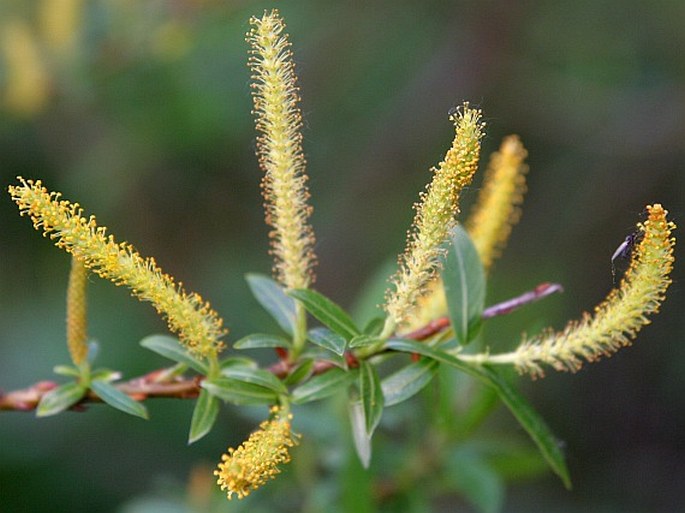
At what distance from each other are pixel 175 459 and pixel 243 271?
1035 millimetres

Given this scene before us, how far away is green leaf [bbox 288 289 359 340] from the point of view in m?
1.51

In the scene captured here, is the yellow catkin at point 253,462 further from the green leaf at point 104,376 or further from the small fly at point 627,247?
the small fly at point 627,247

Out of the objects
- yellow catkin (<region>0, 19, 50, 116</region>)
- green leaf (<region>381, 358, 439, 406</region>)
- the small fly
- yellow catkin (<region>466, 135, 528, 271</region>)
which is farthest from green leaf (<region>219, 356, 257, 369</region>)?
yellow catkin (<region>0, 19, 50, 116</region>)

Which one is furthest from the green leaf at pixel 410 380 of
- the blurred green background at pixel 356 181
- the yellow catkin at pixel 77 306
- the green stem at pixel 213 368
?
the blurred green background at pixel 356 181

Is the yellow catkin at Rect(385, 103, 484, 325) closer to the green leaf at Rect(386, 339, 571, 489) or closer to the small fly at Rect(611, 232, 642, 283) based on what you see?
the green leaf at Rect(386, 339, 571, 489)

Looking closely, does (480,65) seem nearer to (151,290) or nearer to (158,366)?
(158,366)

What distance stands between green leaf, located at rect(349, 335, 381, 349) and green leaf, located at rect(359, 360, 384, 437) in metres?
0.08

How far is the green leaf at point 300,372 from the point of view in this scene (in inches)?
63.3

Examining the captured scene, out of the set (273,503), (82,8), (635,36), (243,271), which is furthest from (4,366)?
(635,36)

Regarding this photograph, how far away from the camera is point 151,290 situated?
1421mm

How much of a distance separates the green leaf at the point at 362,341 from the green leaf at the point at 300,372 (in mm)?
157

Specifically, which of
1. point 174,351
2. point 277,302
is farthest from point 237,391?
point 277,302

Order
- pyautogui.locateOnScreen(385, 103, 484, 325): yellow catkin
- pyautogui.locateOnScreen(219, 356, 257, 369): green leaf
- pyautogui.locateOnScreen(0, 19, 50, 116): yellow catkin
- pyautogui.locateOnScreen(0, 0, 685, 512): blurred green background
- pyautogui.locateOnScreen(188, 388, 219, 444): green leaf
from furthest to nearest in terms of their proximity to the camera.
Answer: pyautogui.locateOnScreen(0, 0, 685, 512): blurred green background < pyautogui.locateOnScreen(0, 19, 50, 116): yellow catkin < pyautogui.locateOnScreen(219, 356, 257, 369): green leaf < pyautogui.locateOnScreen(188, 388, 219, 444): green leaf < pyautogui.locateOnScreen(385, 103, 484, 325): yellow catkin

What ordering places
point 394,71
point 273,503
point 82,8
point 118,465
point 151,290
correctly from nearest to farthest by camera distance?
point 151,290 < point 273,503 < point 82,8 < point 118,465 < point 394,71
